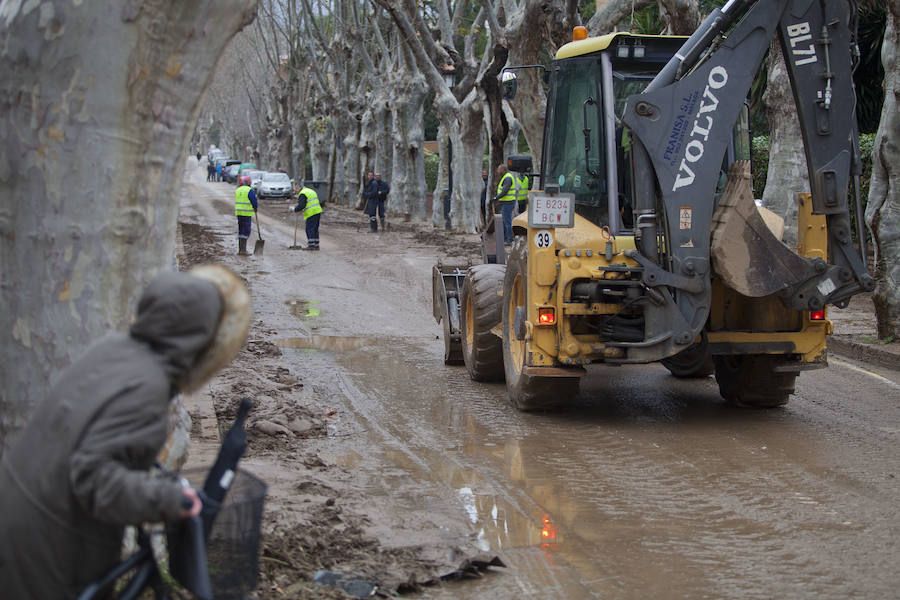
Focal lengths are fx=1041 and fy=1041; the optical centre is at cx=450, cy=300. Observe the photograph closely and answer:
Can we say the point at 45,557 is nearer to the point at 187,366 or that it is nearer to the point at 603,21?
the point at 187,366

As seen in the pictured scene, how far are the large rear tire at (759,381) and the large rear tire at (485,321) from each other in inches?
84.1

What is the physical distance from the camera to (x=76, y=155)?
406 centimetres

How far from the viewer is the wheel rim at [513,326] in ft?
29.2

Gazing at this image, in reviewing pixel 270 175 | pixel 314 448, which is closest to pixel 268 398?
pixel 314 448

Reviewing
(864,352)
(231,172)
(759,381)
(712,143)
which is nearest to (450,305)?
(759,381)

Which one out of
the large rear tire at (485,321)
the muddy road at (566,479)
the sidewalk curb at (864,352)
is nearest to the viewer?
the muddy road at (566,479)

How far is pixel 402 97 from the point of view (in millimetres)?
33812


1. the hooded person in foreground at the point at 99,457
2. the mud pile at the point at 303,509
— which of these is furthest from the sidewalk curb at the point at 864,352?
the hooded person in foreground at the point at 99,457

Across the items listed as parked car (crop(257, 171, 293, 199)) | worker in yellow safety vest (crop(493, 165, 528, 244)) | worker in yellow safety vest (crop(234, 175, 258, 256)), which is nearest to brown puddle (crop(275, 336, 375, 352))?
worker in yellow safety vest (crop(493, 165, 528, 244))

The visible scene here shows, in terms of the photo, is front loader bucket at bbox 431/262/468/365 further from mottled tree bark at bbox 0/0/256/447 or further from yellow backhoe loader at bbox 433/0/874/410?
mottled tree bark at bbox 0/0/256/447

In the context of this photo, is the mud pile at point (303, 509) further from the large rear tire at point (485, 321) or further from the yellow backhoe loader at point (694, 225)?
the yellow backhoe loader at point (694, 225)

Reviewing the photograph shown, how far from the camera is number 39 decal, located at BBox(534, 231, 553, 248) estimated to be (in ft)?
26.6

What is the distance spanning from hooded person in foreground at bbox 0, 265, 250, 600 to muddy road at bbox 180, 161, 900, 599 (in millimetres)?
1696

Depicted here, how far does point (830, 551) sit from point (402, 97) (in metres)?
29.6
